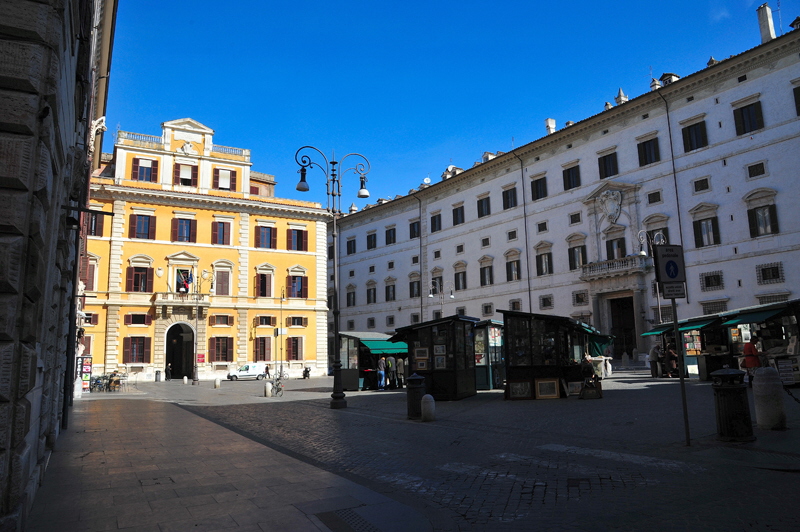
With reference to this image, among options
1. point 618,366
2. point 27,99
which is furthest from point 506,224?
point 27,99

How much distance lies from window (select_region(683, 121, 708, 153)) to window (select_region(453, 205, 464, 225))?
62.0ft

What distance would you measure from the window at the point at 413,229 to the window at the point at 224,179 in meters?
17.0

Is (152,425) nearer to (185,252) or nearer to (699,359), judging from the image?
(699,359)

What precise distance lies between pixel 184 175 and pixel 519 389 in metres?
34.9

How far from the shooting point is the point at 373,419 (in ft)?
45.1

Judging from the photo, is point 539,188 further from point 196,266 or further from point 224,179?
point 196,266

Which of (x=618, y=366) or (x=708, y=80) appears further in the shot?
(x=618, y=366)

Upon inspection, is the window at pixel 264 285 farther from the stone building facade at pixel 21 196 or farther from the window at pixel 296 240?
the stone building facade at pixel 21 196

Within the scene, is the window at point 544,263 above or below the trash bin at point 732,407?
above

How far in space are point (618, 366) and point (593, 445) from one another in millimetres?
28244

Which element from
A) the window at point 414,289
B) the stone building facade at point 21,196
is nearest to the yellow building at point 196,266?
the window at point 414,289

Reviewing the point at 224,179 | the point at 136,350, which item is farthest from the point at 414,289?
the point at 136,350

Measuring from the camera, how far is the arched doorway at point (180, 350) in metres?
43.2

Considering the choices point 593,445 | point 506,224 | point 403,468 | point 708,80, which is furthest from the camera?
point 506,224
